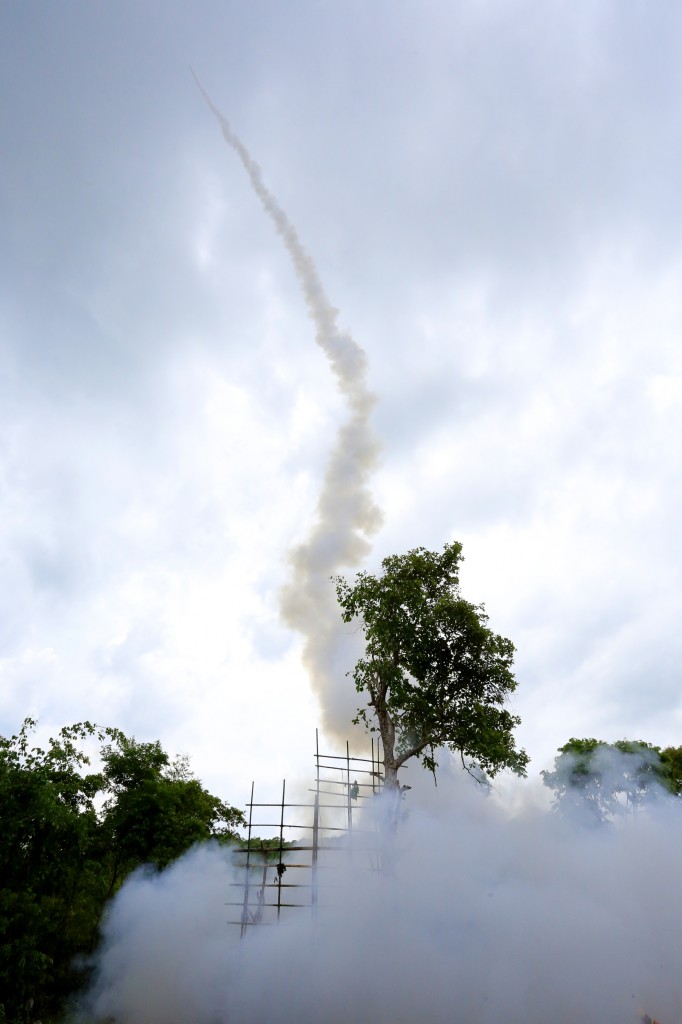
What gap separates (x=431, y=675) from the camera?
79.8 ft

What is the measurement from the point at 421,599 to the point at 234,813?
78.4 feet

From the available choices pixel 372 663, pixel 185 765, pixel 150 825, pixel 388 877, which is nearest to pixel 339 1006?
pixel 388 877

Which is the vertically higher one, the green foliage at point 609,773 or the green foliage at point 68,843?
the green foliage at point 609,773

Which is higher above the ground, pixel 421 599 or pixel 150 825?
pixel 421 599

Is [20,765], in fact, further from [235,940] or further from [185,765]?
[185,765]

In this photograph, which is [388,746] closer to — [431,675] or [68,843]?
[431,675]

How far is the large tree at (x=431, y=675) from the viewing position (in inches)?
928

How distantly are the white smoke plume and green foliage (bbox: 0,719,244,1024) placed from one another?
69.5 inches

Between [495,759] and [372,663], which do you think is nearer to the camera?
[495,759]

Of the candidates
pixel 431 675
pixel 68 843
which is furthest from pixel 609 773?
pixel 68 843

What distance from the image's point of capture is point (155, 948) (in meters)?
23.3

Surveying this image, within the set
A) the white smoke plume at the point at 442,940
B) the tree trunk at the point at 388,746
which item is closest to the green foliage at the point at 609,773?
the white smoke plume at the point at 442,940

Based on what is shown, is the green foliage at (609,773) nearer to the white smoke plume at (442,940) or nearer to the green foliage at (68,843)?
the white smoke plume at (442,940)

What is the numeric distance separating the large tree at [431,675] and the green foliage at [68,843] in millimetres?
10805
